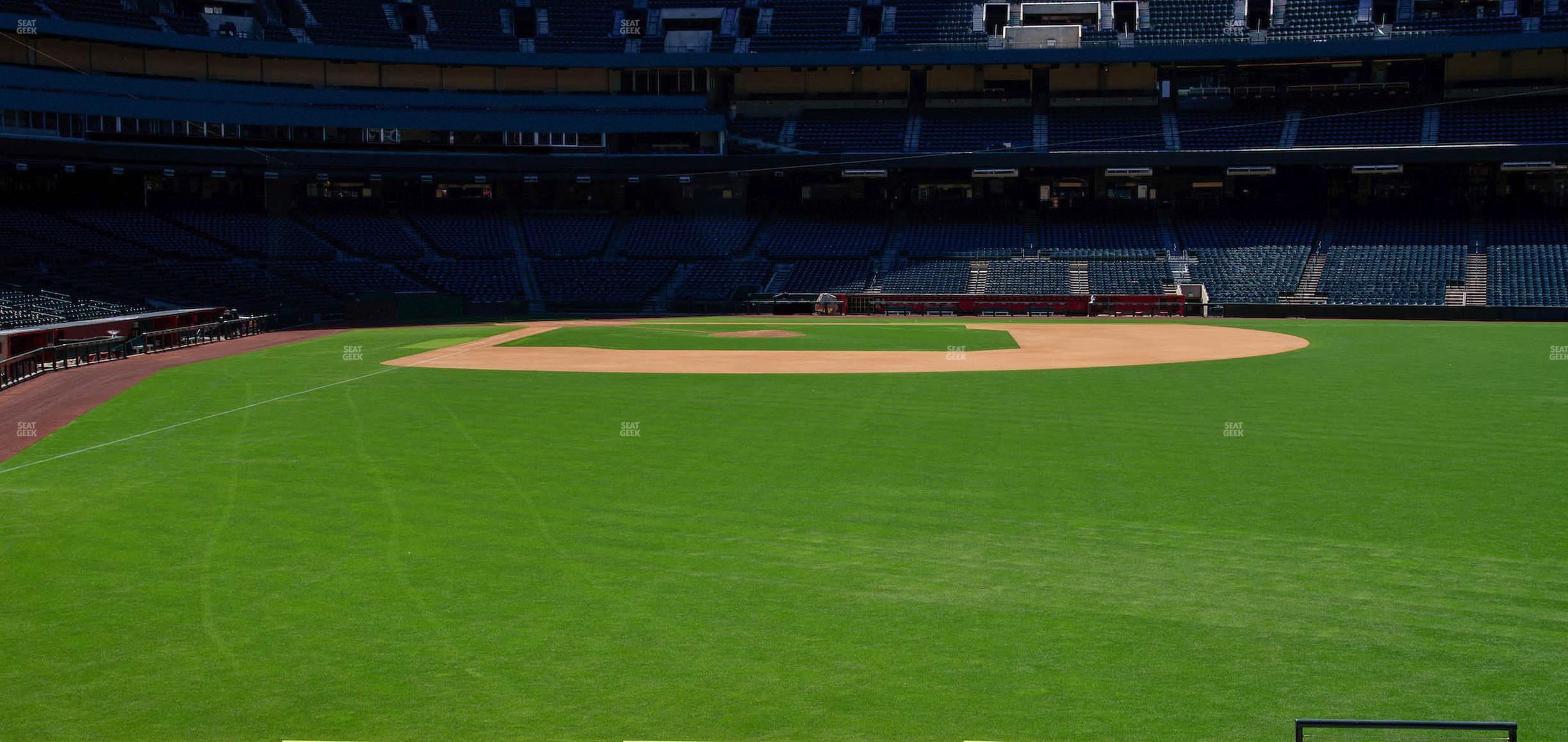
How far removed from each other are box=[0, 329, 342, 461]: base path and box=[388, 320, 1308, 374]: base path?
686 centimetres

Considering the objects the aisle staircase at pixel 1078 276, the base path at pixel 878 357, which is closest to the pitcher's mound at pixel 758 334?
the base path at pixel 878 357

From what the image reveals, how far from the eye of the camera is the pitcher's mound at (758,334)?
45188 millimetres

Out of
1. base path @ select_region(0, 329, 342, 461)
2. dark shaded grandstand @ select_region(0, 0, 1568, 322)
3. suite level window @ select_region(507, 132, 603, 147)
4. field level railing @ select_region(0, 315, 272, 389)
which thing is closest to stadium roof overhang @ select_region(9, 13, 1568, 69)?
dark shaded grandstand @ select_region(0, 0, 1568, 322)

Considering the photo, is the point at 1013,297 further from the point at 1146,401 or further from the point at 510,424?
the point at 510,424

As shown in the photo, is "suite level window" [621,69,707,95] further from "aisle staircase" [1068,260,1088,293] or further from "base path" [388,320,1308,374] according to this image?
"base path" [388,320,1308,374]

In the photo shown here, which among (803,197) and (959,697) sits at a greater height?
(803,197)

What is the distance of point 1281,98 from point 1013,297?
73.3 ft

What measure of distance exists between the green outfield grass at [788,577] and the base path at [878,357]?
Answer: 1026cm

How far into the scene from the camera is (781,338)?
4409 cm

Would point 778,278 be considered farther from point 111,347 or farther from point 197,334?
point 111,347

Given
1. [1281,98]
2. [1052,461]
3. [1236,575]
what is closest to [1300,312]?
[1281,98]

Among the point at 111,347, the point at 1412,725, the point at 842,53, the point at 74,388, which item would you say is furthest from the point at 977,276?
the point at 1412,725

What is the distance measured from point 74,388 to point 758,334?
23.6 metres

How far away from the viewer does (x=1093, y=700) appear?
788 cm
